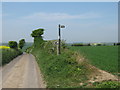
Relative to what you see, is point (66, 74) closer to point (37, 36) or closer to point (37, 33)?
point (37, 36)

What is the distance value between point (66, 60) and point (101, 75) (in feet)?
12.0

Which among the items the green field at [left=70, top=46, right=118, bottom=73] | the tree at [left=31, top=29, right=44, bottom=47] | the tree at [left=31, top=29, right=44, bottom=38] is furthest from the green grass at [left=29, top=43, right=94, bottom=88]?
the tree at [left=31, top=29, right=44, bottom=38]

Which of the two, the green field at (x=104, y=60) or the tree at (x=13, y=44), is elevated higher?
the tree at (x=13, y=44)

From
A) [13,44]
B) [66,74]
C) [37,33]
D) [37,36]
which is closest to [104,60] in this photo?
[66,74]

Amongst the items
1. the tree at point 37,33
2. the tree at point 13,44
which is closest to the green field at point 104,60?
the tree at point 37,33

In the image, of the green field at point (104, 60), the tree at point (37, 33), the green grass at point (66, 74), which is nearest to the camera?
the green grass at point (66, 74)

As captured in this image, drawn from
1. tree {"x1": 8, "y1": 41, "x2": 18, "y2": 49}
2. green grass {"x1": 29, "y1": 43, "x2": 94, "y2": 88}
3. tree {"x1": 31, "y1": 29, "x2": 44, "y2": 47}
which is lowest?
green grass {"x1": 29, "y1": 43, "x2": 94, "y2": 88}

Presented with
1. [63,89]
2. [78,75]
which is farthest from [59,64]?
[63,89]

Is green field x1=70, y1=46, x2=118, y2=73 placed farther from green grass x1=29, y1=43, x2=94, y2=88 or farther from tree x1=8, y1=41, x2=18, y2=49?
tree x1=8, y1=41, x2=18, y2=49

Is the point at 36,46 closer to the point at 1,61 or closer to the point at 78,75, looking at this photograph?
the point at 1,61

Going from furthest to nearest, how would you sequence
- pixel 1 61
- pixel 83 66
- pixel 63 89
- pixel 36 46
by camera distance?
pixel 36 46 < pixel 1 61 < pixel 83 66 < pixel 63 89

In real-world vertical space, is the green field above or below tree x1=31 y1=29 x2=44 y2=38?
below

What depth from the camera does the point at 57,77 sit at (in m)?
10.3

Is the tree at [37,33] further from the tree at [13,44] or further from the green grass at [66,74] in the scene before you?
the green grass at [66,74]
